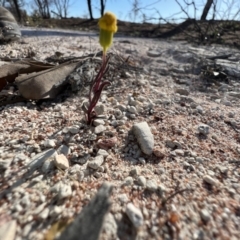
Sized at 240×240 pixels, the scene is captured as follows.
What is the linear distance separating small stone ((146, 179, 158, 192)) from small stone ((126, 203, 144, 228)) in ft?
0.39

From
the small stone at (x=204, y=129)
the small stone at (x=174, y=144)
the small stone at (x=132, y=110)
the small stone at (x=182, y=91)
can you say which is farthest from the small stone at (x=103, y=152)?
the small stone at (x=182, y=91)

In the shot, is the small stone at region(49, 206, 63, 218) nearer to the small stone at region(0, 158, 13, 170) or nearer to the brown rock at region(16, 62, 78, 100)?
the small stone at region(0, 158, 13, 170)

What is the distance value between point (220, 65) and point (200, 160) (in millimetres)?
1874

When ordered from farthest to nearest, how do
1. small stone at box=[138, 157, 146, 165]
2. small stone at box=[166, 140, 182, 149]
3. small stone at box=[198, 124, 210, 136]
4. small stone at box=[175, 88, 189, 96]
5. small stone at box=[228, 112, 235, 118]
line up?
small stone at box=[175, 88, 189, 96] → small stone at box=[228, 112, 235, 118] → small stone at box=[198, 124, 210, 136] → small stone at box=[166, 140, 182, 149] → small stone at box=[138, 157, 146, 165]

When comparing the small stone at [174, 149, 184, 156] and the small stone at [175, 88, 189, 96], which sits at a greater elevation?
the small stone at [174, 149, 184, 156]

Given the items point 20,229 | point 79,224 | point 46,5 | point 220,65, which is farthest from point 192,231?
point 46,5

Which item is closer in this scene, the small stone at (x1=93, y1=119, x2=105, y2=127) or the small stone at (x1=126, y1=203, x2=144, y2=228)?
the small stone at (x1=126, y1=203, x2=144, y2=228)

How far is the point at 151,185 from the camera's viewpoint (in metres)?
0.82

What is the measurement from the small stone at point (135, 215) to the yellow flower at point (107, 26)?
0.74 m

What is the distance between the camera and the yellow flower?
89 centimetres

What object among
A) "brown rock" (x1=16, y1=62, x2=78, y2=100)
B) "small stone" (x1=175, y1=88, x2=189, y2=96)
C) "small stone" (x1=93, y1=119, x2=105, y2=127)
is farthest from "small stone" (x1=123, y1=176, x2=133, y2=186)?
"small stone" (x1=175, y1=88, x2=189, y2=96)

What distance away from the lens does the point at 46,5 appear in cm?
1155

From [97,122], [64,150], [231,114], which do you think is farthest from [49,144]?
[231,114]

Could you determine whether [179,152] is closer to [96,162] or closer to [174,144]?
[174,144]
